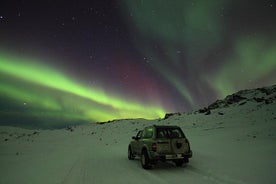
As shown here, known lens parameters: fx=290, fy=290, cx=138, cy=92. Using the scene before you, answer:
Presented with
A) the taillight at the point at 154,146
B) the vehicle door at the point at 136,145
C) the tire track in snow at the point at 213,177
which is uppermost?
the vehicle door at the point at 136,145

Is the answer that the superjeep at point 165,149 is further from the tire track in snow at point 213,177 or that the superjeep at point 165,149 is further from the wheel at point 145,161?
the tire track in snow at point 213,177

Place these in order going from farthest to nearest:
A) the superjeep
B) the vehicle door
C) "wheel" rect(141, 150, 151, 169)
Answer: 1. the vehicle door
2. "wheel" rect(141, 150, 151, 169)
3. the superjeep

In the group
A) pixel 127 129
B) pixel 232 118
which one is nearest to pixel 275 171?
pixel 232 118

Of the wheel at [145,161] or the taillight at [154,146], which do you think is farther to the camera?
the wheel at [145,161]

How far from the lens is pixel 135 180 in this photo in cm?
998

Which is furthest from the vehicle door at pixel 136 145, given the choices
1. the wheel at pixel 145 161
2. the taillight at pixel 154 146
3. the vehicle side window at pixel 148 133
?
the taillight at pixel 154 146

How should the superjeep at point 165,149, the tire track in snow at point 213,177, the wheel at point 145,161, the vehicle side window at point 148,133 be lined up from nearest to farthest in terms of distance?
the tire track in snow at point 213,177 → the superjeep at point 165,149 → the wheel at point 145,161 → the vehicle side window at point 148,133

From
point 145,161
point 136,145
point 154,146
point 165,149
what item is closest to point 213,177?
point 165,149

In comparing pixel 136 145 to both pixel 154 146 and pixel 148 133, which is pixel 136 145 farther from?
pixel 154 146

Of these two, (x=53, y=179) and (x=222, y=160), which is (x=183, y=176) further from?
(x=53, y=179)

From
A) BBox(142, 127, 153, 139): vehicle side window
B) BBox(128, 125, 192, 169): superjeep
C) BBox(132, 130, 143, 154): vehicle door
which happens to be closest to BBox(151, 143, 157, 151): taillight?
BBox(128, 125, 192, 169): superjeep

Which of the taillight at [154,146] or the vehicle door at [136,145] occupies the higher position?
the vehicle door at [136,145]

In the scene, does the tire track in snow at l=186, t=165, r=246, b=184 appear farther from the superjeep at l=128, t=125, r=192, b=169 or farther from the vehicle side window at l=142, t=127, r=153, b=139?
the vehicle side window at l=142, t=127, r=153, b=139

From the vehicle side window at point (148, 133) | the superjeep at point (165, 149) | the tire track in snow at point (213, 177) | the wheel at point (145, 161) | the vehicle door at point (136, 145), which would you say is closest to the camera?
the tire track in snow at point (213, 177)
